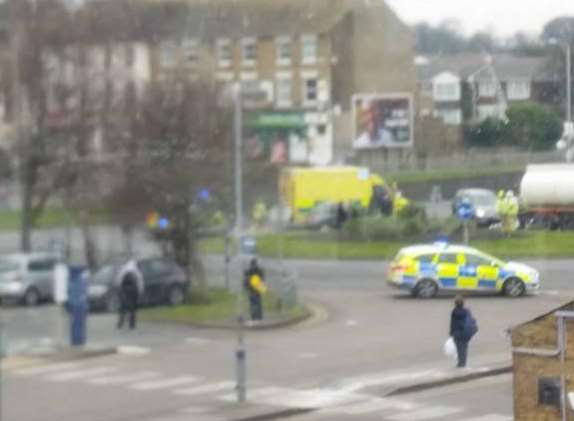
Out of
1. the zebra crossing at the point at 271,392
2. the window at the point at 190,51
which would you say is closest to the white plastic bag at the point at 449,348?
the zebra crossing at the point at 271,392

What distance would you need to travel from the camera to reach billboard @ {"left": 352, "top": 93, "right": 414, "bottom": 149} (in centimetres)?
147

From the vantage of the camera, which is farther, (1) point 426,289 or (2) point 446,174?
(1) point 426,289

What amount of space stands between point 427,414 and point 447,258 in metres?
0.98

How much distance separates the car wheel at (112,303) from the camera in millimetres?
1438

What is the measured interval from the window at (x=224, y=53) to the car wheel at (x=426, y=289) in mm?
512

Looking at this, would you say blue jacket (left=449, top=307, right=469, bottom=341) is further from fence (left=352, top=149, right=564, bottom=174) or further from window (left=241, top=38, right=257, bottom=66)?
window (left=241, top=38, right=257, bottom=66)

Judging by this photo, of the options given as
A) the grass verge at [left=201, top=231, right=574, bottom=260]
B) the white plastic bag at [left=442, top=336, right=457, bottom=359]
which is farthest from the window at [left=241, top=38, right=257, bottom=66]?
the white plastic bag at [left=442, top=336, right=457, bottom=359]

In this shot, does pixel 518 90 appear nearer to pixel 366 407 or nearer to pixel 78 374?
pixel 78 374

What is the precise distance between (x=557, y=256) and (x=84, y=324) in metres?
0.65

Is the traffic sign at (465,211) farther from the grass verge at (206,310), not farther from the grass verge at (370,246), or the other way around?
the grass verge at (206,310)

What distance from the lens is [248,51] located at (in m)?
1.43

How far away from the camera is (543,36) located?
5.44 feet

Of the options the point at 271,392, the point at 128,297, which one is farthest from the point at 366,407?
the point at 128,297

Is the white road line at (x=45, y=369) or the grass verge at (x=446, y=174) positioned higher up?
the grass verge at (x=446, y=174)
